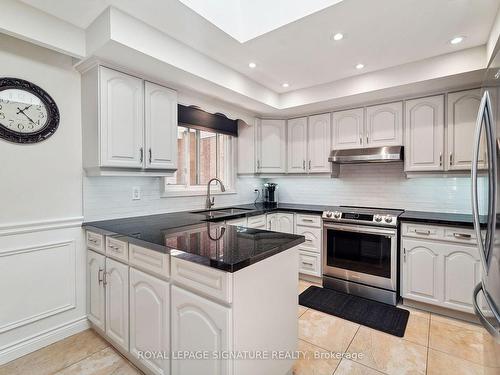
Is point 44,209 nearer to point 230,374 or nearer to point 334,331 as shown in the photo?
point 230,374

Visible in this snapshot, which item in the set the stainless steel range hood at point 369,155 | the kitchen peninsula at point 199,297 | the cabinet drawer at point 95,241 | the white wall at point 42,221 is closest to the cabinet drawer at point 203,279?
the kitchen peninsula at point 199,297

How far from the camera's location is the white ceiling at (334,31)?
1802 millimetres

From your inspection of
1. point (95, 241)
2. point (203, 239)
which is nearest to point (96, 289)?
point (95, 241)

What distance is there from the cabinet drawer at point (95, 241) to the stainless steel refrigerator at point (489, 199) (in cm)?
241

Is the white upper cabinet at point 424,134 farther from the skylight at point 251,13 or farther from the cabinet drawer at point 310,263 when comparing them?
the skylight at point 251,13

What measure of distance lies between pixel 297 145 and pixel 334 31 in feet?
6.19

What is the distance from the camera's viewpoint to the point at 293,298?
172 centimetres

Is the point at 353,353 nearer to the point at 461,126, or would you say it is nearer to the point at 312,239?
the point at 312,239

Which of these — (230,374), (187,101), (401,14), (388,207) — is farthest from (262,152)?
(230,374)

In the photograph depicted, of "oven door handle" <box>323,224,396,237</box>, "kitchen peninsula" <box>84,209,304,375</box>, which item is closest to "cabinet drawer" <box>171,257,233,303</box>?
"kitchen peninsula" <box>84,209,304,375</box>

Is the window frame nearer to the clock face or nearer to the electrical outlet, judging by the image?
the electrical outlet

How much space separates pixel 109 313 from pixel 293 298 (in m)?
1.42

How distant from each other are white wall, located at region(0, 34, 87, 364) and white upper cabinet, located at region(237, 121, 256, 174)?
2066 mm

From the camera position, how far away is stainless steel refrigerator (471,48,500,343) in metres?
1.07
